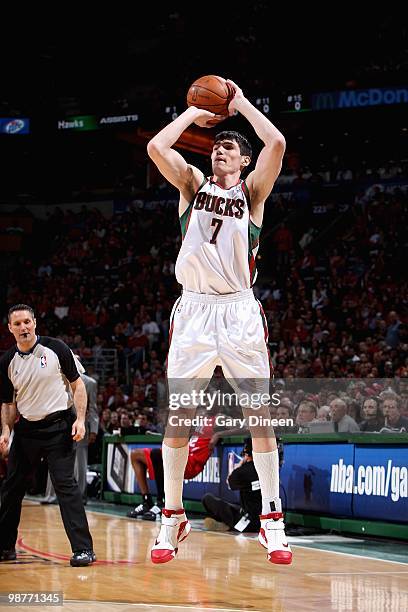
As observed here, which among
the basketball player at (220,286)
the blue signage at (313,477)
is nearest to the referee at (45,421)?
the basketball player at (220,286)

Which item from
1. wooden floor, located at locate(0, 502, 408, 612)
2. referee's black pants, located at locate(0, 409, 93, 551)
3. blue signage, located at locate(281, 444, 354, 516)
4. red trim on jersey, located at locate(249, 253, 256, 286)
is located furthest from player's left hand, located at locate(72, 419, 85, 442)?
blue signage, located at locate(281, 444, 354, 516)

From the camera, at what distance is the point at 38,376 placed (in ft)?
25.3

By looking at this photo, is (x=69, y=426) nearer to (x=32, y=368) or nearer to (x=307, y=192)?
(x=32, y=368)

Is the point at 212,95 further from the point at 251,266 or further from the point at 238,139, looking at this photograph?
the point at 251,266

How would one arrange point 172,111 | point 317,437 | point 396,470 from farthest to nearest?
point 172,111
point 317,437
point 396,470

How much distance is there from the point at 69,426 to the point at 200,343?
2.84 meters

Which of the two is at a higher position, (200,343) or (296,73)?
(296,73)

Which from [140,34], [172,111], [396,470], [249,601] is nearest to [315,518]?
[396,470]

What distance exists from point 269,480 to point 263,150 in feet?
6.33

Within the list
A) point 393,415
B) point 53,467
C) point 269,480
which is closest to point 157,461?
point 393,415

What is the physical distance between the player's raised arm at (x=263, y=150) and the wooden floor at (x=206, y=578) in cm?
254

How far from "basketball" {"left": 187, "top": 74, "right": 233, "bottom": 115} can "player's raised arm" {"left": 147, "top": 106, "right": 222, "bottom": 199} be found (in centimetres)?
4

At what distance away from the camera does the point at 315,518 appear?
33.1 ft

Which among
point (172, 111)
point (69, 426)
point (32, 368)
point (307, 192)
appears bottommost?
point (69, 426)
